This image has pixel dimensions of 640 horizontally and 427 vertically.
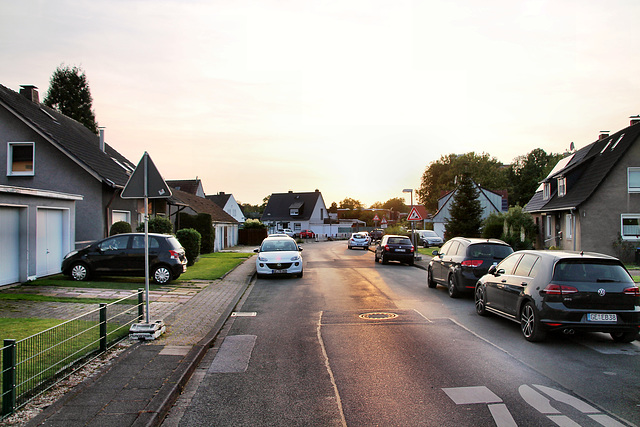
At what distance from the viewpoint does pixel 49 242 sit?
1515 centimetres

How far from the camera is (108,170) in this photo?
73.9 ft

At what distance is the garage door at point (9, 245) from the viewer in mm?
12859

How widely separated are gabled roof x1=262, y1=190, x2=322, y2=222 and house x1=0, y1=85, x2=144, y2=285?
57.4 m

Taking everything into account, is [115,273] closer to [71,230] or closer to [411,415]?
[71,230]

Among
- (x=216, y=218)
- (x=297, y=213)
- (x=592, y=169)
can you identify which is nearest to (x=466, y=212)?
(x=592, y=169)

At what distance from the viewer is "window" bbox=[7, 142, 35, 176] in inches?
809

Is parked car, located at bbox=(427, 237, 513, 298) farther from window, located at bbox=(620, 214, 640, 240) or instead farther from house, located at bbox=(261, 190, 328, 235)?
house, located at bbox=(261, 190, 328, 235)

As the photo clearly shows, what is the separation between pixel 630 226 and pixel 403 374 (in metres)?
26.6

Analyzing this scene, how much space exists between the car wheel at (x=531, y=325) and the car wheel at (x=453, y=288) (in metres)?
4.42

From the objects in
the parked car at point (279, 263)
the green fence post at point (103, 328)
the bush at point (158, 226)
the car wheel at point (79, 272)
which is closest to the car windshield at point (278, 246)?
the parked car at point (279, 263)

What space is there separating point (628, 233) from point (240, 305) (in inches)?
969

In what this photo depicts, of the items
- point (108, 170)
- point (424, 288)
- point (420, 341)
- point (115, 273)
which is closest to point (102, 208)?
point (108, 170)

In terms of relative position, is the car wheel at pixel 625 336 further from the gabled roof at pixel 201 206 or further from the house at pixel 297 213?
the house at pixel 297 213

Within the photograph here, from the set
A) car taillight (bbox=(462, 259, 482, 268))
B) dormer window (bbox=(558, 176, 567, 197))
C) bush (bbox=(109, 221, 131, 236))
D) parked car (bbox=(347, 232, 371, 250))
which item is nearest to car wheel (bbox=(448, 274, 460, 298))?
car taillight (bbox=(462, 259, 482, 268))
